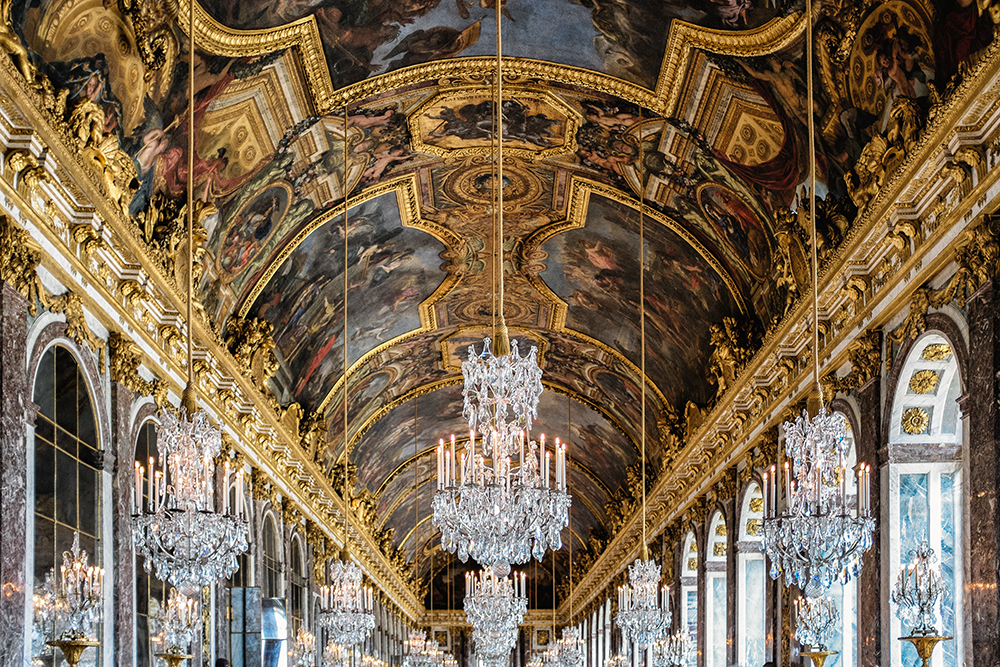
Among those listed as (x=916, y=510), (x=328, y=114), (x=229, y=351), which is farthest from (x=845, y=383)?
(x=229, y=351)

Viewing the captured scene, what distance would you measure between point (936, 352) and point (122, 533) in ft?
30.0

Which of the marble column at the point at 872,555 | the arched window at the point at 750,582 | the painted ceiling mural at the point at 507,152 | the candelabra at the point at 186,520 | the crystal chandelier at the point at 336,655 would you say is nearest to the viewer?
the candelabra at the point at 186,520

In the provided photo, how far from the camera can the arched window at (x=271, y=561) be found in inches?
883

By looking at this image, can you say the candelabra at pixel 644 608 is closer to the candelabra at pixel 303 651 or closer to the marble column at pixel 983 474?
the candelabra at pixel 303 651

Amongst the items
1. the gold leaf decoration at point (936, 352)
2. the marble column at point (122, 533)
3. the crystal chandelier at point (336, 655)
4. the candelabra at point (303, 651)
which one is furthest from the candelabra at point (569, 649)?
the gold leaf decoration at point (936, 352)

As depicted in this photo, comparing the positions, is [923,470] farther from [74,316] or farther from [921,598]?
[74,316]

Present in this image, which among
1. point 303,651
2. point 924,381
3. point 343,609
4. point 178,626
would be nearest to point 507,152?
point 343,609

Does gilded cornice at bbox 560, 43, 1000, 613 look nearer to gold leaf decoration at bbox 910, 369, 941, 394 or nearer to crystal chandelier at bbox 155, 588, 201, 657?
gold leaf decoration at bbox 910, 369, 941, 394

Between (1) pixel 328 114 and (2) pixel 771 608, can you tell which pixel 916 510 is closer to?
(2) pixel 771 608

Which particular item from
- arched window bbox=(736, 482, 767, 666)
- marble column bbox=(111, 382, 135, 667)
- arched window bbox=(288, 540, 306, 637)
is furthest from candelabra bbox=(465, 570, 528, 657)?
marble column bbox=(111, 382, 135, 667)

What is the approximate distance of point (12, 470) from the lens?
10039 millimetres

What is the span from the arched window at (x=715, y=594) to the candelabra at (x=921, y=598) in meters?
13.0

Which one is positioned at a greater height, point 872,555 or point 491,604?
point 872,555

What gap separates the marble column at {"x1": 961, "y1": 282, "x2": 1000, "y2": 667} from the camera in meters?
9.59
